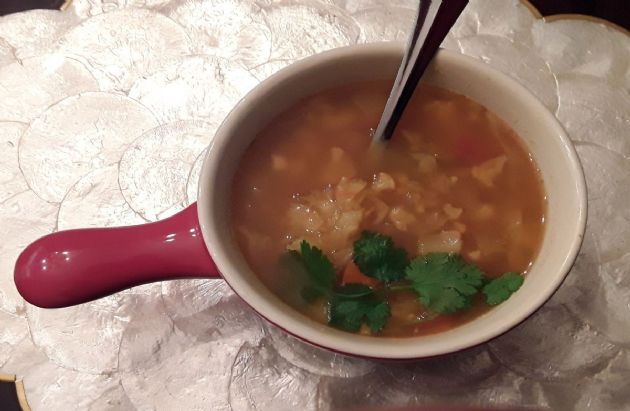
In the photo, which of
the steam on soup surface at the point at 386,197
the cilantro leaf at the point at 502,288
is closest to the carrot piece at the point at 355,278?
the steam on soup surface at the point at 386,197

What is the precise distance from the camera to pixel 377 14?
1.20 meters

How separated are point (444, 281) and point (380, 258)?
0.09 m

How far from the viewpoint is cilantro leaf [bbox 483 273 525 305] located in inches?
31.4

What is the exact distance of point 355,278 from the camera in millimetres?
829

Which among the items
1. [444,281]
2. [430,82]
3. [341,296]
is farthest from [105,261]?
[430,82]

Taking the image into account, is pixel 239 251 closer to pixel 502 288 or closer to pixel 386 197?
pixel 386 197

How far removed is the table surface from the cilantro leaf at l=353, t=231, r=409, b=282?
0.56ft

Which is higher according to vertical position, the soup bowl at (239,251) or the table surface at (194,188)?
the soup bowl at (239,251)

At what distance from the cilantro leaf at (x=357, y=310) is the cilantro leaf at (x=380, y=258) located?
0.03m

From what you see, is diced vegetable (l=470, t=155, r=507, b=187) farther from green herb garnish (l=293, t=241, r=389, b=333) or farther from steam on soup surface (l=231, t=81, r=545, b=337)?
green herb garnish (l=293, t=241, r=389, b=333)

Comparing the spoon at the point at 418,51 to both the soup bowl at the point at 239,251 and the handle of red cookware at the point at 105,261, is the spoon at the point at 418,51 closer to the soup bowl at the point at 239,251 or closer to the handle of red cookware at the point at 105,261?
the soup bowl at the point at 239,251

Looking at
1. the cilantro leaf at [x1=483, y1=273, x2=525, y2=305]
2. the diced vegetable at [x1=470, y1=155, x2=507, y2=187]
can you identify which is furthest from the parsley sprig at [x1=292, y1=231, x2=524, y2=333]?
the diced vegetable at [x1=470, y1=155, x2=507, y2=187]

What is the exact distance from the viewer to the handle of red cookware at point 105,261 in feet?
2.44

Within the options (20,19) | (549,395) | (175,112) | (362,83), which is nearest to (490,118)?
(362,83)
